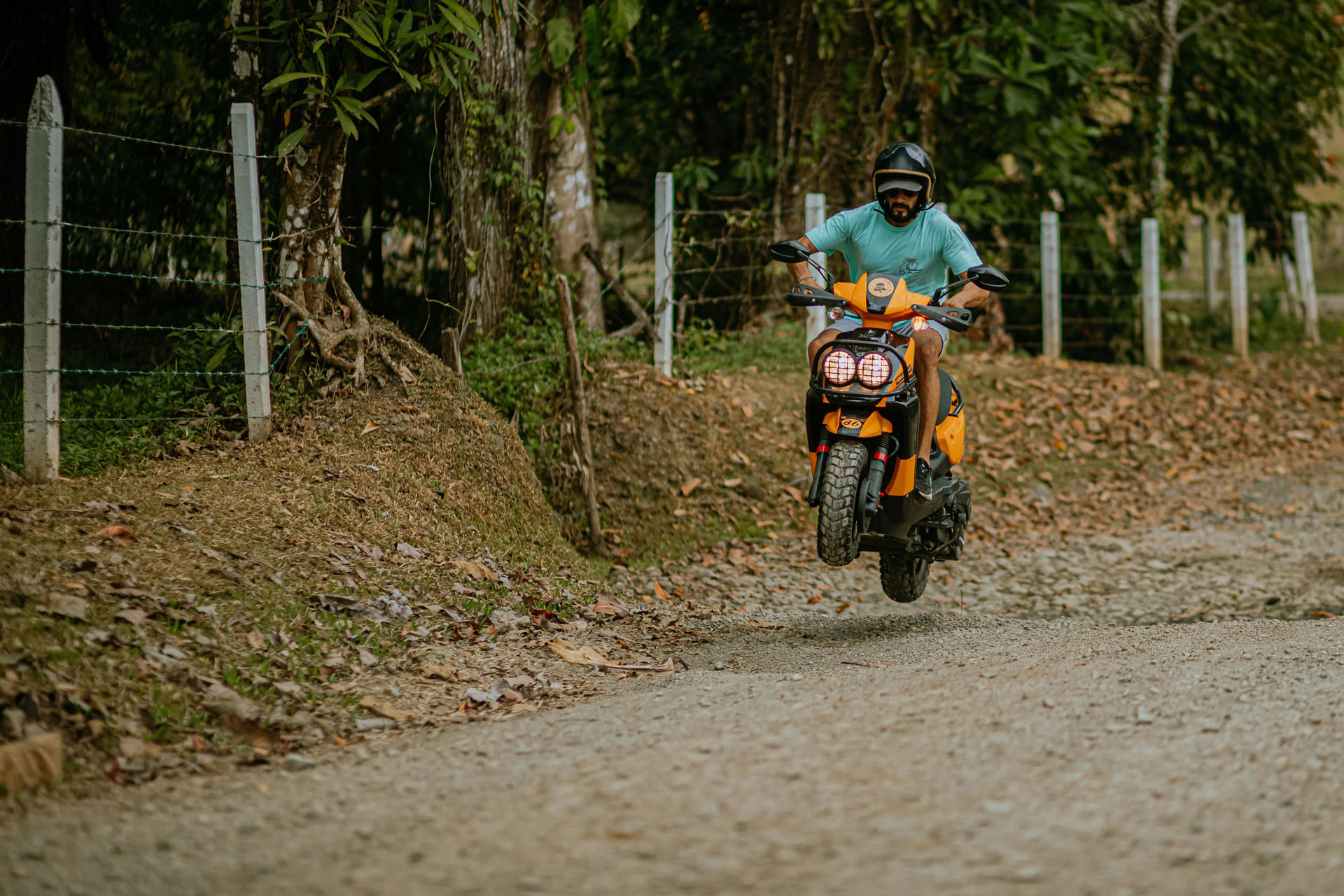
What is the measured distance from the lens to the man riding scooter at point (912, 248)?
6047 millimetres

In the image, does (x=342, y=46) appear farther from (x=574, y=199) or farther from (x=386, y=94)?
(x=574, y=199)

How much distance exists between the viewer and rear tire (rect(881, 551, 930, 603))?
6.85 m

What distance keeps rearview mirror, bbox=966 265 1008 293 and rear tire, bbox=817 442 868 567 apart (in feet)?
3.25

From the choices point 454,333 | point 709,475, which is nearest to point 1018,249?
point 709,475

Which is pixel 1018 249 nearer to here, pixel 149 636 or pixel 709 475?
pixel 709 475

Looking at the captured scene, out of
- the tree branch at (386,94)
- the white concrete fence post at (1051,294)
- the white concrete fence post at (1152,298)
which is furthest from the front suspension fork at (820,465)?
the white concrete fence post at (1152,298)

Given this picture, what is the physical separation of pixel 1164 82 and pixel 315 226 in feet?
41.0

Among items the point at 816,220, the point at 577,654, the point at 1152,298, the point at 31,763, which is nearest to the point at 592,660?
the point at 577,654

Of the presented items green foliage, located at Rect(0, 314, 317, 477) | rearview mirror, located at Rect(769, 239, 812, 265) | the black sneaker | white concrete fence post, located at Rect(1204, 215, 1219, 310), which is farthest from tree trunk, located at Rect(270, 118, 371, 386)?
white concrete fence post, located at Rect(1204, 215, 1219, 310)

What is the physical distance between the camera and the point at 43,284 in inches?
231

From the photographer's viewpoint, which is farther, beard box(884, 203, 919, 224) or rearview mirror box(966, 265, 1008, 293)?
beard box(884, 203, 919, 224)

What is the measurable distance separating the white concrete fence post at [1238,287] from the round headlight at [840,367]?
13.0 m

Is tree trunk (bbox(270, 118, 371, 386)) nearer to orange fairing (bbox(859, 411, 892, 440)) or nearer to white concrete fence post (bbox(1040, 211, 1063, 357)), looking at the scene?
orange fairing (bbox(859, 411, 892, 440))

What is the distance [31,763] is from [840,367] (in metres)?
3.78
